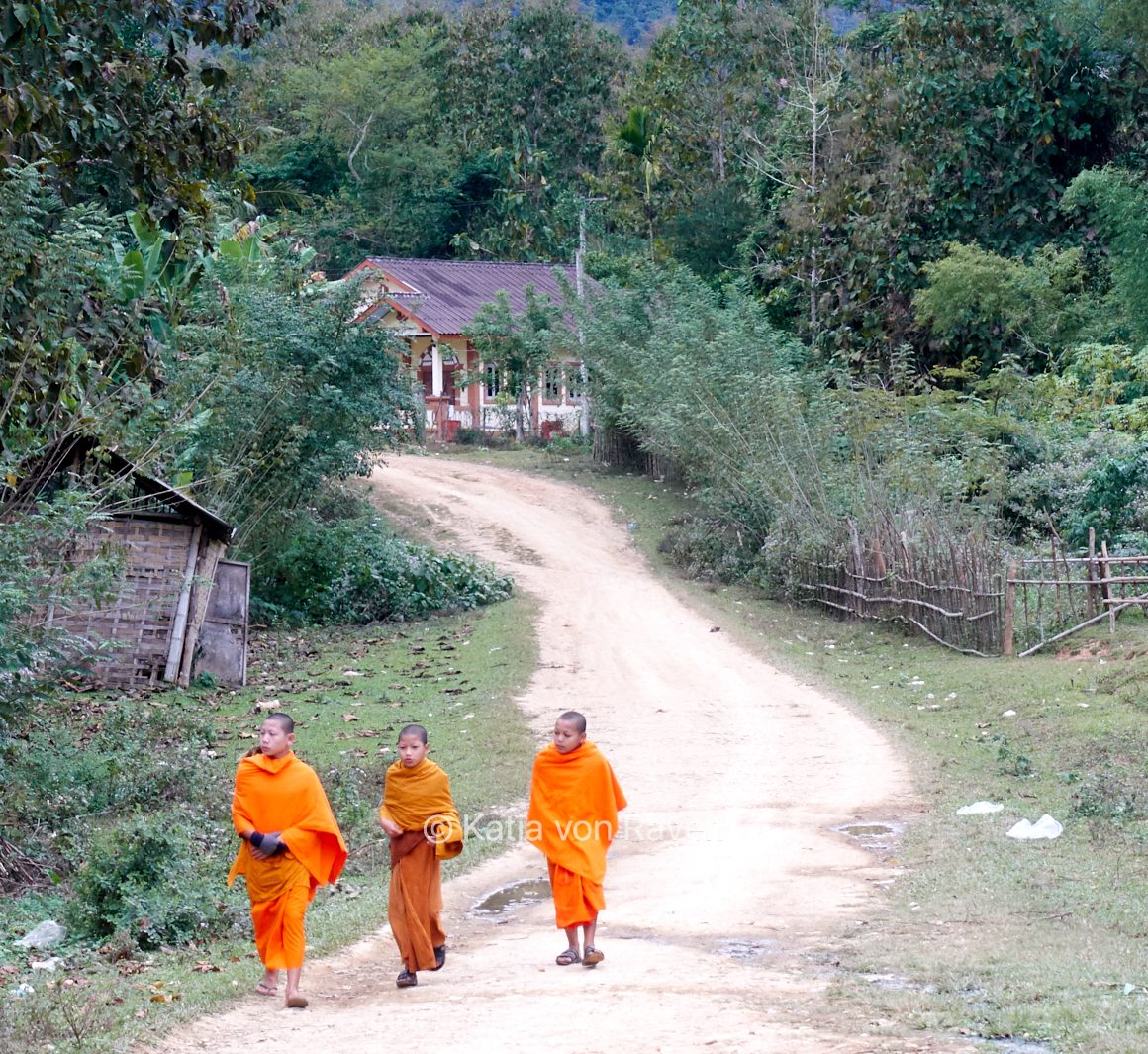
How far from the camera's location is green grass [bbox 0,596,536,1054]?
5.88 meters

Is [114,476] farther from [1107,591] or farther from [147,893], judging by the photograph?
[1107,591]

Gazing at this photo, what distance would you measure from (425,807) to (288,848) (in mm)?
658

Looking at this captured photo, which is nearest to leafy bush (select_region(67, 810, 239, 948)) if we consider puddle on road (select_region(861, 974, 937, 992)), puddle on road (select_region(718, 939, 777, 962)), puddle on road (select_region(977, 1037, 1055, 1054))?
puddle on road (select_region(718, 939, 777, 962))

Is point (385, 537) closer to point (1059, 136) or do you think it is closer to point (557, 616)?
point (557, 616)

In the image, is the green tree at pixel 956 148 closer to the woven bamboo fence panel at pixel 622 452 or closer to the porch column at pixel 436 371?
the woven bamboo fence panel at pixel 622 452

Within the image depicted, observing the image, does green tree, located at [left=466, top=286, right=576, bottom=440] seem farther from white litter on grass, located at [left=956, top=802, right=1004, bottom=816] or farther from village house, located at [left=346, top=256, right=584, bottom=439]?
white litter on grass, located at [left=956, top=802, right=1004, bottom=816]

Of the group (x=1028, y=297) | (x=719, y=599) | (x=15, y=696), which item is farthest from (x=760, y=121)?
(x=15, y=696)

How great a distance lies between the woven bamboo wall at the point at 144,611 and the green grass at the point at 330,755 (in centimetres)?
57

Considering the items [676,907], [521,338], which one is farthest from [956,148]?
[676,907]

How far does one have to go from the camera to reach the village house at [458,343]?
1475 inches

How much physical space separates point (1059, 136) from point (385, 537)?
690 inches

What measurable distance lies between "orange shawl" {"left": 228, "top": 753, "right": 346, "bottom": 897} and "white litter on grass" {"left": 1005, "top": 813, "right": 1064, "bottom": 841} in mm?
4869

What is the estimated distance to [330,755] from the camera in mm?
12195

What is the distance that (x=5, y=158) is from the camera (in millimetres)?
9312
